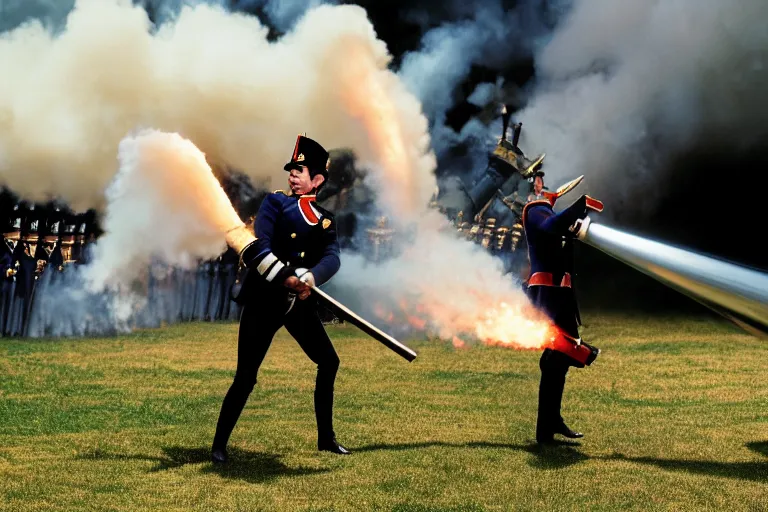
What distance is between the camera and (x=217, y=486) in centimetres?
649

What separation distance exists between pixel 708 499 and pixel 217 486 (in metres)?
3.55

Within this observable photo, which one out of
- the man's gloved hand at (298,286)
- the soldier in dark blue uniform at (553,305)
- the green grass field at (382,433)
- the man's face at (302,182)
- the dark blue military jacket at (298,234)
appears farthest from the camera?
the soldier in dark blue uniform at (553,305)

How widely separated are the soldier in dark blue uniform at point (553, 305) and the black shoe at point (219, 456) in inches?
Result: 116

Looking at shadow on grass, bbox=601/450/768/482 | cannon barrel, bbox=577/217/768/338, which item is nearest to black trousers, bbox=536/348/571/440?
shadow on grass, bbox=601/450/768/482

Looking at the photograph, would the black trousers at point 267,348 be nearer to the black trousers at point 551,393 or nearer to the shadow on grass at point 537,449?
the shadow on grass at point 537,449

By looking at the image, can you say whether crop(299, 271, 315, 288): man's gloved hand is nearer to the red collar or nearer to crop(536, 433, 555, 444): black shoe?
the red collar

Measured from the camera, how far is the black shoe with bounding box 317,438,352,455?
25.3 feet

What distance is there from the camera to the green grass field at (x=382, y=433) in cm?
634

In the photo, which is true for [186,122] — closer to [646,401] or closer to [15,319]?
[15,319]

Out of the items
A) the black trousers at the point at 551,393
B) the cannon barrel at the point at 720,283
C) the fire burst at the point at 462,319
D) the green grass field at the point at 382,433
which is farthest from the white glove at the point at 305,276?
the fire burst at the point at 462,319

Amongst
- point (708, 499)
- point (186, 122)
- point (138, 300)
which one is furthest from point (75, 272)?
point (708, 499)

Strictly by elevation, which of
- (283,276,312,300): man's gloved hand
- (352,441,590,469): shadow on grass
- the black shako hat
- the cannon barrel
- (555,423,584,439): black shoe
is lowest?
(352,441,590,469): shadow on grass

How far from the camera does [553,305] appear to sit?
27.1ft

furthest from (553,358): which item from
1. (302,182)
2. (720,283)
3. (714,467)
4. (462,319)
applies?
(462,319)
